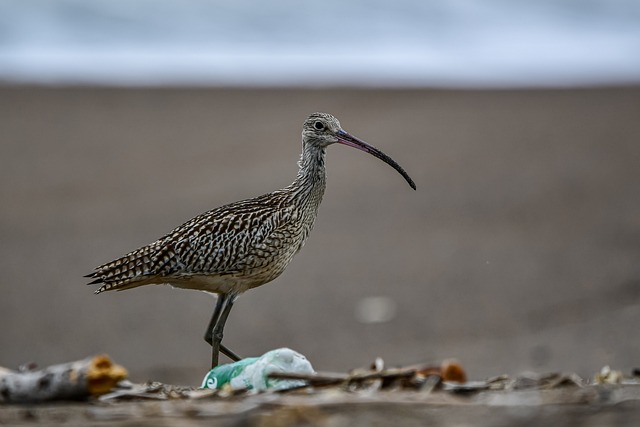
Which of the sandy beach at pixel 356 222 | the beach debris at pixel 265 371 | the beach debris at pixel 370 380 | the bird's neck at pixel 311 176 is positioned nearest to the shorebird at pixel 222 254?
the bird's neck at pixel 311 176

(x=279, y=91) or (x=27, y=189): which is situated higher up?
(x=279, y=91)

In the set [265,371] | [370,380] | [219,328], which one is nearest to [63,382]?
[265,371]

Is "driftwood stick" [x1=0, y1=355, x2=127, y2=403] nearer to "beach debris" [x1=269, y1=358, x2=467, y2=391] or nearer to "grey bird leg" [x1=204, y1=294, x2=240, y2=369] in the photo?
"beach debris" [x1=269, y1=358, x2=467, y2=391]

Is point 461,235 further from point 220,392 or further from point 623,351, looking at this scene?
point 220,392

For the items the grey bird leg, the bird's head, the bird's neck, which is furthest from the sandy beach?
the bird's head

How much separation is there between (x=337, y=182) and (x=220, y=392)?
588 inches

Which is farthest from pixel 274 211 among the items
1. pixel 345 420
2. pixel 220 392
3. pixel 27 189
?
pixel 27 189

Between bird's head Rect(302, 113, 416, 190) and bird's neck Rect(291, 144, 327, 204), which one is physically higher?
bird's head Rect(302, 113, 416, 190)

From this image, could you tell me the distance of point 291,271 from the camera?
674 inches

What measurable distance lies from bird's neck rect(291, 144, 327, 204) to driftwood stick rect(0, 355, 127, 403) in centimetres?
348

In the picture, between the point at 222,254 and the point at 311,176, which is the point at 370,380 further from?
the point at 311,176

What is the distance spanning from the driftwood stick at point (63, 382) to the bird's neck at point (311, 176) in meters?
3.48

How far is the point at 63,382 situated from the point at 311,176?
12.7ft

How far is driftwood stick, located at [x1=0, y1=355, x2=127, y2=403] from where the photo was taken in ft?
19.3
